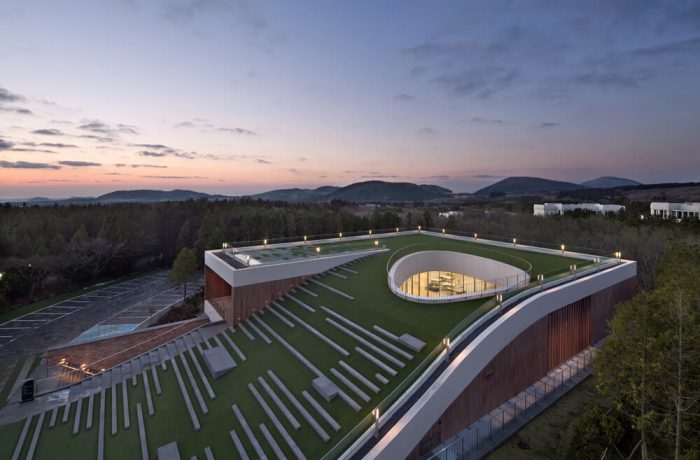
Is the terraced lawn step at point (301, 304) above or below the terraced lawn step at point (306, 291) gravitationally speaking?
below

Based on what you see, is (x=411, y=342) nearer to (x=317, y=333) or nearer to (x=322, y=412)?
(x=322, y=412)

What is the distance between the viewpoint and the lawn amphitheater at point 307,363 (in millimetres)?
8578

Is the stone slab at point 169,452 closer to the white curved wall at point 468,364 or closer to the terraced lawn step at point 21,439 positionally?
the terraced lawn step at point 21,439

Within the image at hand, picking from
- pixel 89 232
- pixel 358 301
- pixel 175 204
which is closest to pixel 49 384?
pixel 358 301

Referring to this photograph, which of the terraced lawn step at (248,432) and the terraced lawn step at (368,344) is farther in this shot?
the terraced lawn step at (368,344)

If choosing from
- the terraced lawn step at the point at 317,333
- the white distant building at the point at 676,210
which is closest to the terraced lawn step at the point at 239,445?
the terraced lawn step at the point at 317,333

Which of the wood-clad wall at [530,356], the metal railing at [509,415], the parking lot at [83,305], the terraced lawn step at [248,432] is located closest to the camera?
the terraced lawn step at [248,432]

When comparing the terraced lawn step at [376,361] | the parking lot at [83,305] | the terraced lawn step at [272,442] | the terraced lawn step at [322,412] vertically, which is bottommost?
the parking lot at [83,305]

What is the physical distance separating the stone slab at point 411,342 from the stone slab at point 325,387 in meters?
2.64

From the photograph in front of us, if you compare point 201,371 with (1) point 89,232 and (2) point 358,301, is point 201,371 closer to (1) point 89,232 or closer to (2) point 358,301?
(2) point 358,301

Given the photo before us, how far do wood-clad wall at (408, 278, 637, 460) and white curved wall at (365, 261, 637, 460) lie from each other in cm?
47

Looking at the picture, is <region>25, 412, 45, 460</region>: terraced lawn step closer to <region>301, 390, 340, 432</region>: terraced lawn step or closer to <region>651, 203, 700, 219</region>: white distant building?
<region>301, 390, 340, 432</region>: terraced lawn step

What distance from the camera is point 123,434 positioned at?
32.1 feet

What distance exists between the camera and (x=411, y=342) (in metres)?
10.6
